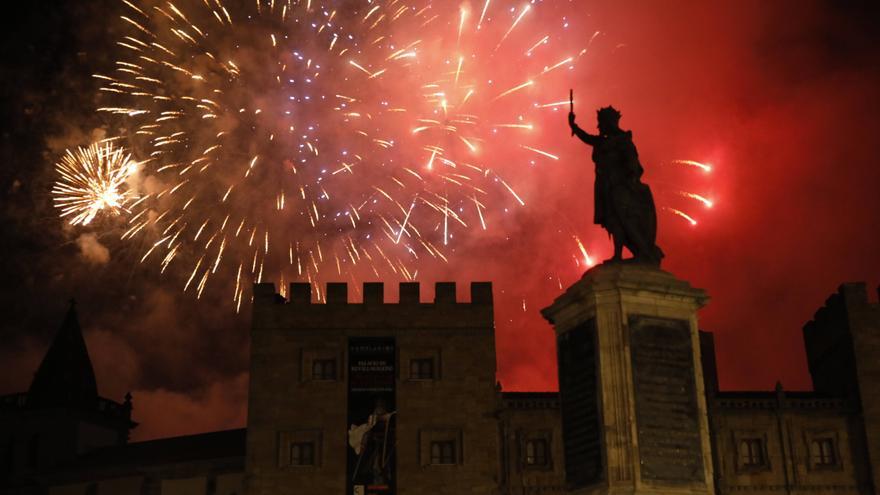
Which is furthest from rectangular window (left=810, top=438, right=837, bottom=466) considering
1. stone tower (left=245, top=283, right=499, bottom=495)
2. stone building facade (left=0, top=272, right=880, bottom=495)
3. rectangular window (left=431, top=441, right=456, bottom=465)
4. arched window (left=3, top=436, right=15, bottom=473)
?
arched window (left=3, top=436, right=15, bottom=473)

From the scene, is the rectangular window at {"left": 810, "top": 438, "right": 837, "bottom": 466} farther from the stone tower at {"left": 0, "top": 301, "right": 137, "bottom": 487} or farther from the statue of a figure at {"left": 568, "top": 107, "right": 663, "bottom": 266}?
the stone tower at {"left": 0, "top": 301, "right": 137, "bottom": 487}

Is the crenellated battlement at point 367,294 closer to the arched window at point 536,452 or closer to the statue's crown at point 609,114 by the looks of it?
the arched window at point 536,452

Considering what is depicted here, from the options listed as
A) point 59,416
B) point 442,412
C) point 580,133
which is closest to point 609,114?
point 580,133

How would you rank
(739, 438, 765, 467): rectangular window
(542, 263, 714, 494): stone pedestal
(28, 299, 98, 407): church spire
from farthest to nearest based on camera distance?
(28, 299, 98, 407): church spire → (739, 438, 765, 467): rectangular window → (542, 263, 714, 494): stone pedestal

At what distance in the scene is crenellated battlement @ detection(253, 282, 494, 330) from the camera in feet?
175

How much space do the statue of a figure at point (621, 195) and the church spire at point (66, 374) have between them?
57892 mm

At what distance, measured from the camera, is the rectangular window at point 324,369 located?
5216cm

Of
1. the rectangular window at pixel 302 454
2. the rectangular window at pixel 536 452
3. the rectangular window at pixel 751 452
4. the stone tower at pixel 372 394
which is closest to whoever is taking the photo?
the stone tower at pixel 372 394

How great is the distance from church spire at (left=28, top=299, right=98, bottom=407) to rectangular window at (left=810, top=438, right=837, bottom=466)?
1764 inches

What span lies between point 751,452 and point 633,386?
122 ft

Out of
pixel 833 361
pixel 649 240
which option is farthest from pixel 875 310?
pixel 649 240

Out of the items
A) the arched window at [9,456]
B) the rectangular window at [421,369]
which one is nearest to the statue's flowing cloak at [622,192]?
the rectangular window at [421,369]

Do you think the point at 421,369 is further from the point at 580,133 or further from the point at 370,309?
the point at 580,133

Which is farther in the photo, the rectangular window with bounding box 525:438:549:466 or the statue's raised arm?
the rectangular window with bounding box 525:438:549:466
